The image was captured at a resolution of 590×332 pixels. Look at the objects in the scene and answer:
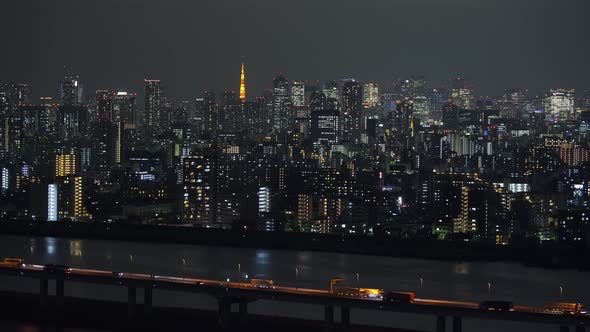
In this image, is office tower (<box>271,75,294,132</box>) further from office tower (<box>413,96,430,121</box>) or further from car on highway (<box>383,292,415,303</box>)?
car on highway (<box>383,292,415,303</box>)

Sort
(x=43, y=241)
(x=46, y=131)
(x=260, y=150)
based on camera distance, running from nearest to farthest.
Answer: (x=43, y=241) → (x=260, y=150) → (x=46, y=131)

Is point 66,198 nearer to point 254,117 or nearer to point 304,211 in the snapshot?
point 304,211

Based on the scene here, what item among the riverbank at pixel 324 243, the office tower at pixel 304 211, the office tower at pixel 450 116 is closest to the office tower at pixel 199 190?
the riverbank at pixel 324 243

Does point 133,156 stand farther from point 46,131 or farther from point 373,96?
point 373,96

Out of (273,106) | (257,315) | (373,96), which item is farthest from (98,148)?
(257,315)

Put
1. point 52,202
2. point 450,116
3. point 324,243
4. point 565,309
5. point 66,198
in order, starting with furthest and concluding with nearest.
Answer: point 450,116
point 66,198
point 52,202
point 324,243
point 565,309

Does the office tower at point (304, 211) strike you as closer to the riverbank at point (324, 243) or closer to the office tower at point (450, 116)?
the riverbank at point (324, 243)

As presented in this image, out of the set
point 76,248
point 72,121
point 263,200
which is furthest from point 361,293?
point 72,121
